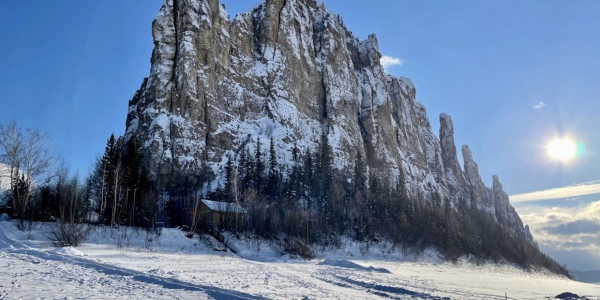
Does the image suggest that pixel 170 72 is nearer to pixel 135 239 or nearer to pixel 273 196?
pixel 273 196

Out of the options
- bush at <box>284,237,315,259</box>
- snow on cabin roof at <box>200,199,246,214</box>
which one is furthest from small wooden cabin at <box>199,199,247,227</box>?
bush at <box>284,237,315,259</box>

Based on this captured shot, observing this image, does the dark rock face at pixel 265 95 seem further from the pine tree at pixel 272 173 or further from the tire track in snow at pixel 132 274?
the tire track in snow at pixel 132 274

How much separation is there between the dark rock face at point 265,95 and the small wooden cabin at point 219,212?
15966 millimetres

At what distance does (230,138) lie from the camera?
7550 cm

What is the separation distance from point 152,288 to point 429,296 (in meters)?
9.03

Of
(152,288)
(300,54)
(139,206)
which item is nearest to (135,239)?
(139,206)

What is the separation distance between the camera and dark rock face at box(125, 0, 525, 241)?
69.1 m

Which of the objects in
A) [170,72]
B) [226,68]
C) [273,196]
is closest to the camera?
[273,196]

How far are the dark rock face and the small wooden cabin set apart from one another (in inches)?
629

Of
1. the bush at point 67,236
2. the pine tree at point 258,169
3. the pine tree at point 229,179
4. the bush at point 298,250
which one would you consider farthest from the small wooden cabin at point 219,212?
the bush at point 67,236

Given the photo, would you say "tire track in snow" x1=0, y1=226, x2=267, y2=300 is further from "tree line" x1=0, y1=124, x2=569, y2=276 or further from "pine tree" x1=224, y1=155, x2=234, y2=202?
"pine tree" x1=224, y1=155, x2=234, y2=202

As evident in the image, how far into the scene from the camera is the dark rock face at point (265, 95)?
69062 millimetres

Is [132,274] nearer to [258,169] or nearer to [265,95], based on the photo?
[258,169]

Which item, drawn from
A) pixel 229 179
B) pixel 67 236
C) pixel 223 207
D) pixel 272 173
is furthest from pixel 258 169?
pixel 67 236
